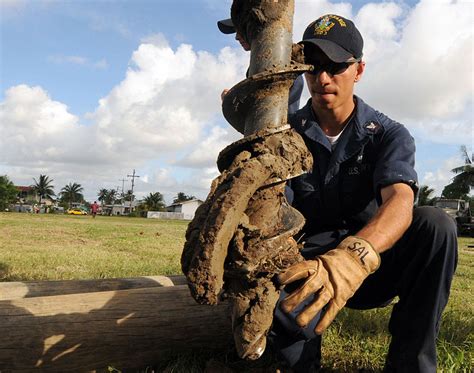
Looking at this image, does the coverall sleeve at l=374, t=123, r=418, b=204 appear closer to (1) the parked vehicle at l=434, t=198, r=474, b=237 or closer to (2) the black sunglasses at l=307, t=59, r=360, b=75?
(2) the black sunglasses at l=307, t=59, r=360, b=75

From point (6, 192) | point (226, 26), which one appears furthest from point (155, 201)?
point (226, 26)

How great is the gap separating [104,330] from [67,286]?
A: 91cm

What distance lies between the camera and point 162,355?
2342mm

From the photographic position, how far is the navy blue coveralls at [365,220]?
6.70 feet

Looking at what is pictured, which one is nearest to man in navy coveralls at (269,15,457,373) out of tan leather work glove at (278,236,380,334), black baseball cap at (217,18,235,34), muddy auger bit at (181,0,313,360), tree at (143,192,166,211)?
tan leather work glove at (278,236,380,334)

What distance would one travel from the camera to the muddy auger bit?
1.45m

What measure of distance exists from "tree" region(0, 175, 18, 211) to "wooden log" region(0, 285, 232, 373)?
5892cm

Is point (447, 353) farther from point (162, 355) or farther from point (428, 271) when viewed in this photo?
point (162, 355)

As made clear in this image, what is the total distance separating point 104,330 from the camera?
2.18m

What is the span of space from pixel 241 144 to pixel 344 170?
1.04 meters

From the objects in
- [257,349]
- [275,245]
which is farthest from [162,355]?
[275,245]

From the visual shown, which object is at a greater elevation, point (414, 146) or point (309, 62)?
point (309, 62)

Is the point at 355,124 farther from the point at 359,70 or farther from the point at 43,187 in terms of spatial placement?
the point at 43,187

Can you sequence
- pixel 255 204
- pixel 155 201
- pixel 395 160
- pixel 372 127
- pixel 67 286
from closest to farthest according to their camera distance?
1. pixel 255 204
2. pixel 395 160
3. pixel 372 127
4. pixel 67 286
5. pixel 155 201
